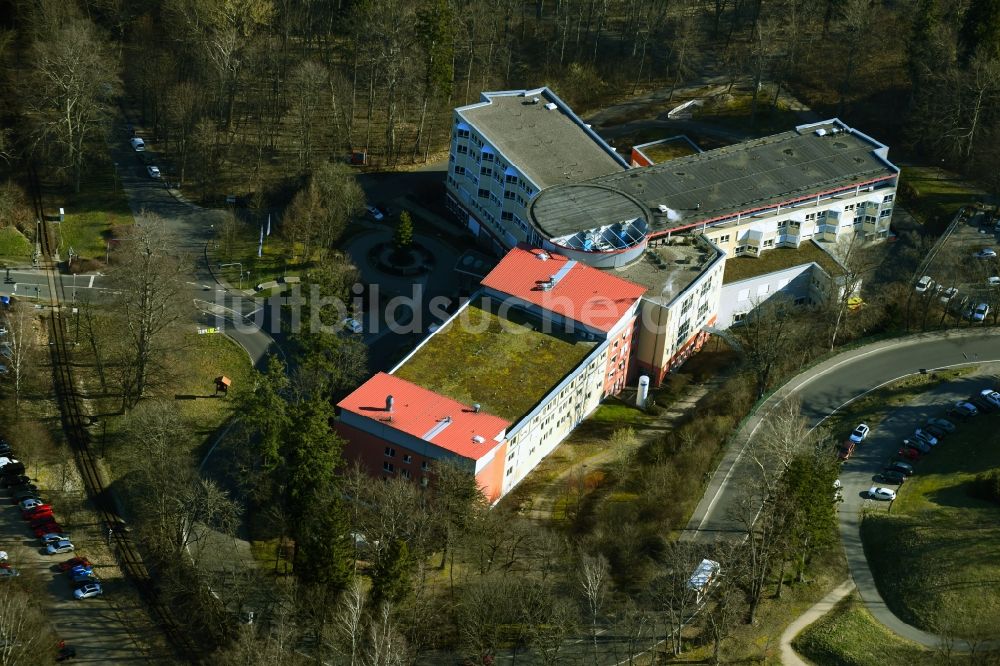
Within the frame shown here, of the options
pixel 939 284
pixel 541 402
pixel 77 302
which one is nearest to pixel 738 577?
pixel 541 402

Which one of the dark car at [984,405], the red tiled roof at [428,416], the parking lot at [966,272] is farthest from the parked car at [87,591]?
the parking lot at [966,272]

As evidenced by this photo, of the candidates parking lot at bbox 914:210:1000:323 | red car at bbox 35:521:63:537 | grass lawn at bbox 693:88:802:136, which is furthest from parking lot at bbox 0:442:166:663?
grass lawn at bbox 693:88:802:136

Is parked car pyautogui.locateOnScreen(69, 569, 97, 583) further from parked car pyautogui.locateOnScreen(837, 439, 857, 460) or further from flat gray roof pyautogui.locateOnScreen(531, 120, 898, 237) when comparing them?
parked car pyautogui.locateOnScreen(837, 439, 857, 460)

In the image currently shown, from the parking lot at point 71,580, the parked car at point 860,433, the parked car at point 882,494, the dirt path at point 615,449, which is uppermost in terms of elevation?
the parked car at point 860,433

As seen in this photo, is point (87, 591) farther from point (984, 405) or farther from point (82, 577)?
point (984, 405)

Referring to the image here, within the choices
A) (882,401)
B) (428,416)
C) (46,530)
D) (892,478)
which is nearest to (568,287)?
(428,416)

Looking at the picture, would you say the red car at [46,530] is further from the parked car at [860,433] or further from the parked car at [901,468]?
the parked car at [901,468]
